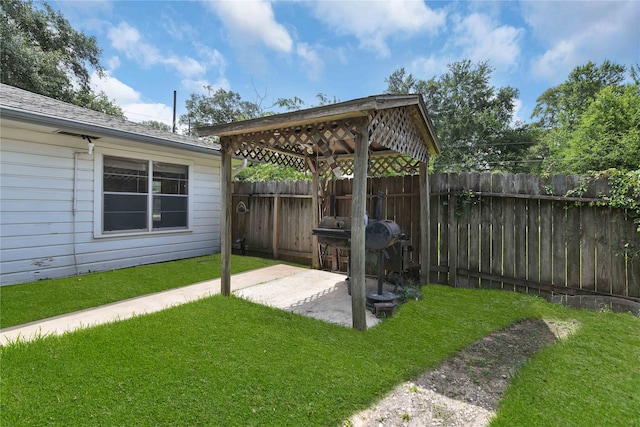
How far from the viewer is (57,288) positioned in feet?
14.3

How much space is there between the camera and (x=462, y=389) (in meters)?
2.19

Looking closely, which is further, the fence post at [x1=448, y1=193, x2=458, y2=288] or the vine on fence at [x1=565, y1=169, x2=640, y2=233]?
the fence post at [x1=448, y1=193, x2=458, y2=288]

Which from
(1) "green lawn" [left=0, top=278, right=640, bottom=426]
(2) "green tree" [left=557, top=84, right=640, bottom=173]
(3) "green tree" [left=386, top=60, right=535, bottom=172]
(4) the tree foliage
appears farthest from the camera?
(3) "green tree" [left=386, top=60, right=535, bottom=172]

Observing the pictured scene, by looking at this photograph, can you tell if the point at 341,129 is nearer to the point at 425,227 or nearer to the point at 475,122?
the point at 425,227

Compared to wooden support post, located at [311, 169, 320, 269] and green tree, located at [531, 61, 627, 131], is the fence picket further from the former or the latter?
green tree, located at [531, 61, 627, 131]

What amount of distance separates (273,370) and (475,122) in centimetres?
2374

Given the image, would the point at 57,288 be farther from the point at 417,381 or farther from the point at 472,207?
the point at 472,207

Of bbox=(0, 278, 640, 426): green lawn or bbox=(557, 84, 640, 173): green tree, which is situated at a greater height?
bbox=(557, 84, 640, 173): green tree

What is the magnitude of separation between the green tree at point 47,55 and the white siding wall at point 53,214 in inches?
474

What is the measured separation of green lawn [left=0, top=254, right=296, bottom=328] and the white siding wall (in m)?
0.32

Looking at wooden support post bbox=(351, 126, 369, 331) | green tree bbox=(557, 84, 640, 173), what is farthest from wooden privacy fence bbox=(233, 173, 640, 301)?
green tree bbox=(557, 84, 640, 173)

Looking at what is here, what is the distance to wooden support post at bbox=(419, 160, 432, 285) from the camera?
15.9 feet

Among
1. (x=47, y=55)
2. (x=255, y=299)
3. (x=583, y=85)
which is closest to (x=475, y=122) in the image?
(x=583, y=85)

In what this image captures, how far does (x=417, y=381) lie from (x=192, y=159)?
21.5ft
